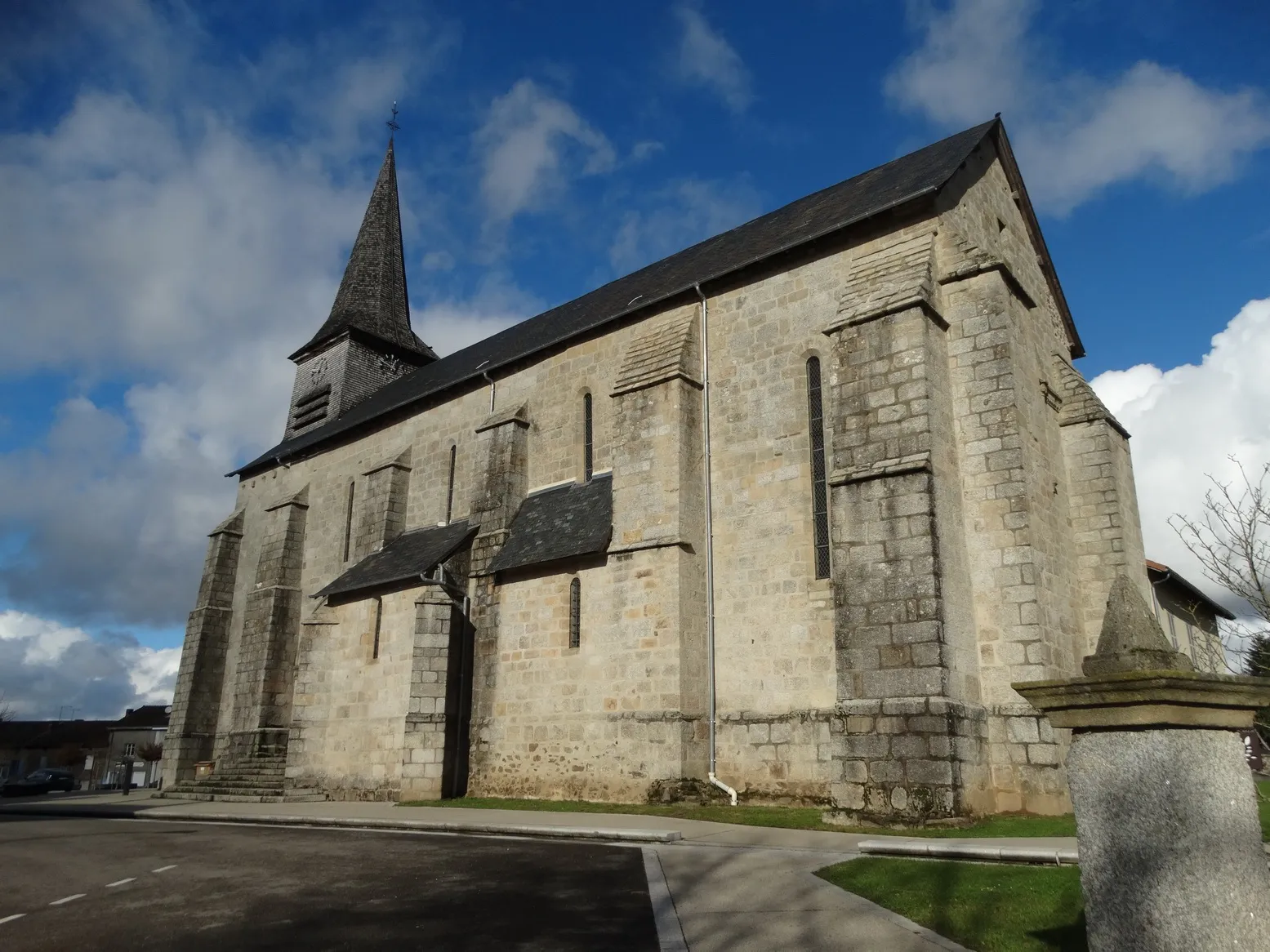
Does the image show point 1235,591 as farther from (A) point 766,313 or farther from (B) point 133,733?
(B) point 133,733

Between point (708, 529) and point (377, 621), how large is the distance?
795cm

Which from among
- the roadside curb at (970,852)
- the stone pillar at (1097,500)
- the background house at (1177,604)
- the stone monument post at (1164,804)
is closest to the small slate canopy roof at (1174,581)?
the background house at (1177,604)

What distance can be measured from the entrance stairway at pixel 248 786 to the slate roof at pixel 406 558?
165 inches

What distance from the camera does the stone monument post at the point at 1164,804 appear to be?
363 centimetres

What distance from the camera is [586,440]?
17.9m

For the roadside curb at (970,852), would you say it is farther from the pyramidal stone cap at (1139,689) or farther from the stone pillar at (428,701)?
the stone pillar at (428,701)

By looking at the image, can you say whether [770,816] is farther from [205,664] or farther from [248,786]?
[205,664]

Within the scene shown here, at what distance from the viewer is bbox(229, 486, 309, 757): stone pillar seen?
22375 mm

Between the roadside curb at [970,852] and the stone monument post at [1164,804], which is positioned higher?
the stone monument post at [1164,804]

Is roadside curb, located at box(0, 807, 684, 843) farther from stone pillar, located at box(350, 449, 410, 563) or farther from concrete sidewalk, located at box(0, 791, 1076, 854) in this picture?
stone pillar, located at box(350, 449, 410, 563)

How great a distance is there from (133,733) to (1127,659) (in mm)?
60186

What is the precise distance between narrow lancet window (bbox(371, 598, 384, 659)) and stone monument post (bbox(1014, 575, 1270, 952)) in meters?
16.2

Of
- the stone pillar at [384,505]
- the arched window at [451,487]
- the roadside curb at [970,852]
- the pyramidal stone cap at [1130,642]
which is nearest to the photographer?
the pyramidal stone cap at [1130,642]

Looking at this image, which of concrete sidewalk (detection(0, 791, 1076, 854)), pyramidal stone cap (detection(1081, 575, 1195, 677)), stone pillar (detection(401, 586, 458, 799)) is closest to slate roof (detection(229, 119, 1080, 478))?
stone pillar (detection(401, 586, 458, 799))
